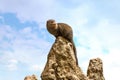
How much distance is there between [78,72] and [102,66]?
Result: 7699mm

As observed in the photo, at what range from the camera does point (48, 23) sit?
1656 cm

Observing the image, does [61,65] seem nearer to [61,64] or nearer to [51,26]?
[61,64]

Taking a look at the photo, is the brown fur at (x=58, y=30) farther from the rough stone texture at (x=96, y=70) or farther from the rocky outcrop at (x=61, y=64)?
the rough stone texture at (x=96, y=70)

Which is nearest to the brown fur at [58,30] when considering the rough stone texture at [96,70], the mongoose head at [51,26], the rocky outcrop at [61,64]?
Result: the mongoose head at [51,26]

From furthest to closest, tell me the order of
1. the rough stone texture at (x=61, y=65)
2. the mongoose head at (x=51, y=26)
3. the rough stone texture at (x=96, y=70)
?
1. the rough stone texture at (x=96, y=70)
2. the mongoose head at (x=51, y=26)
3. the rough stone texture at (x=61, y=65)

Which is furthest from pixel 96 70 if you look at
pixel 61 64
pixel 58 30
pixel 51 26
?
pixel 61 64

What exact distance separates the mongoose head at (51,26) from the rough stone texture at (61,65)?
927mm

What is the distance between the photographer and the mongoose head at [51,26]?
16.5 metres

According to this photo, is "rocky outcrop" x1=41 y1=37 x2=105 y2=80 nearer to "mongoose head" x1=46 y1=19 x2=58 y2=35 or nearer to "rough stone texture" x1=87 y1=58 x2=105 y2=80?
"mongoose head" x1=46 y1=19 x2=58 y2=35

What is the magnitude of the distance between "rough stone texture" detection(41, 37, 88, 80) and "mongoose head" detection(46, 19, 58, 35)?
3.04ft

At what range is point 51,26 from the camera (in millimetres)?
16656

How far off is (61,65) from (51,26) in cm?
192

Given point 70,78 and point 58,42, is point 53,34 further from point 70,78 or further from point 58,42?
point 70,78

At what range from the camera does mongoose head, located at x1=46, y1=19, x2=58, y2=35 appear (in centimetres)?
1654
